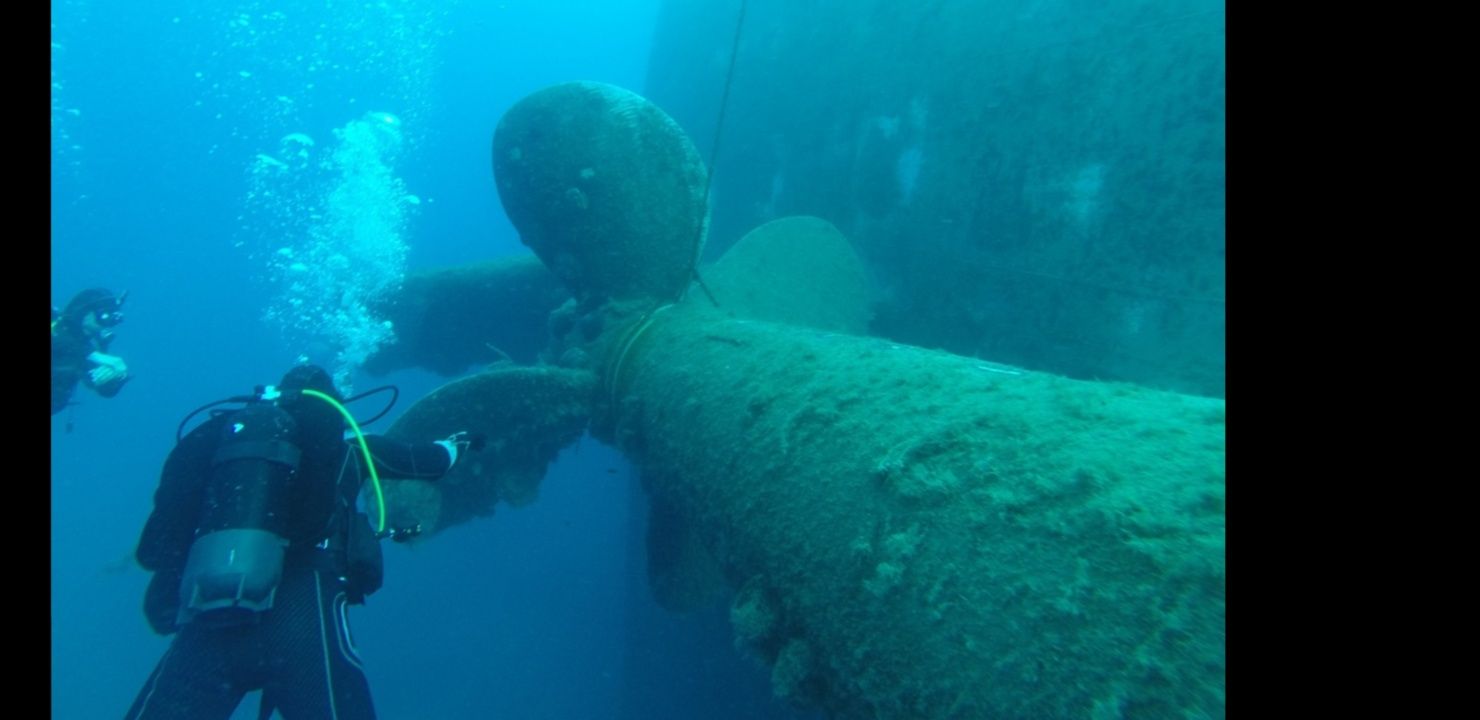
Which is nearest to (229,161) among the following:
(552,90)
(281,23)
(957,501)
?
(281,23)

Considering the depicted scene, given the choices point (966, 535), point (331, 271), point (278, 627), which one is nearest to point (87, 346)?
point (278, 627)

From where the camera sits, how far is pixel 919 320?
17.5ft

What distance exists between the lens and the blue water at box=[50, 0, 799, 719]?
1091 centimetres

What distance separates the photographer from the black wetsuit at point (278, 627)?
10.4ft

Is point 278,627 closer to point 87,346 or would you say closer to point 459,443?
point 459,443

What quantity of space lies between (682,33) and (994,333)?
7355mm

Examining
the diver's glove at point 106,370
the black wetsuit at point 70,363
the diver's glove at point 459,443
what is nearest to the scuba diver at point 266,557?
the diver's glove at point 459,443

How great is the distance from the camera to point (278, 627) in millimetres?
3391

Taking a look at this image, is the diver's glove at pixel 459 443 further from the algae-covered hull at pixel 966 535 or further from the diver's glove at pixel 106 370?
the diver's glove at pixel 106 370

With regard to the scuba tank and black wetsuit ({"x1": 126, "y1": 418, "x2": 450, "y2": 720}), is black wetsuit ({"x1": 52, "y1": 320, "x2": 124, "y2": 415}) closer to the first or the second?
black wetsuit ({"x1": 126, "y1": 418, "x2": 450, "y2": 720})

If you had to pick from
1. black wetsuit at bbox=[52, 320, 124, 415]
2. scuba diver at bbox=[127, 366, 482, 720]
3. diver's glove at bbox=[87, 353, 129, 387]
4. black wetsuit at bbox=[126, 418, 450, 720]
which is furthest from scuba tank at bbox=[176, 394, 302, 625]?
diver's glove at bbox=[87, 353, 129, 387]

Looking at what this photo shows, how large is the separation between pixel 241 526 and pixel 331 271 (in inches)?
815

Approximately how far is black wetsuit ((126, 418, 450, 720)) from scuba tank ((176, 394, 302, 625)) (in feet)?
0.59
